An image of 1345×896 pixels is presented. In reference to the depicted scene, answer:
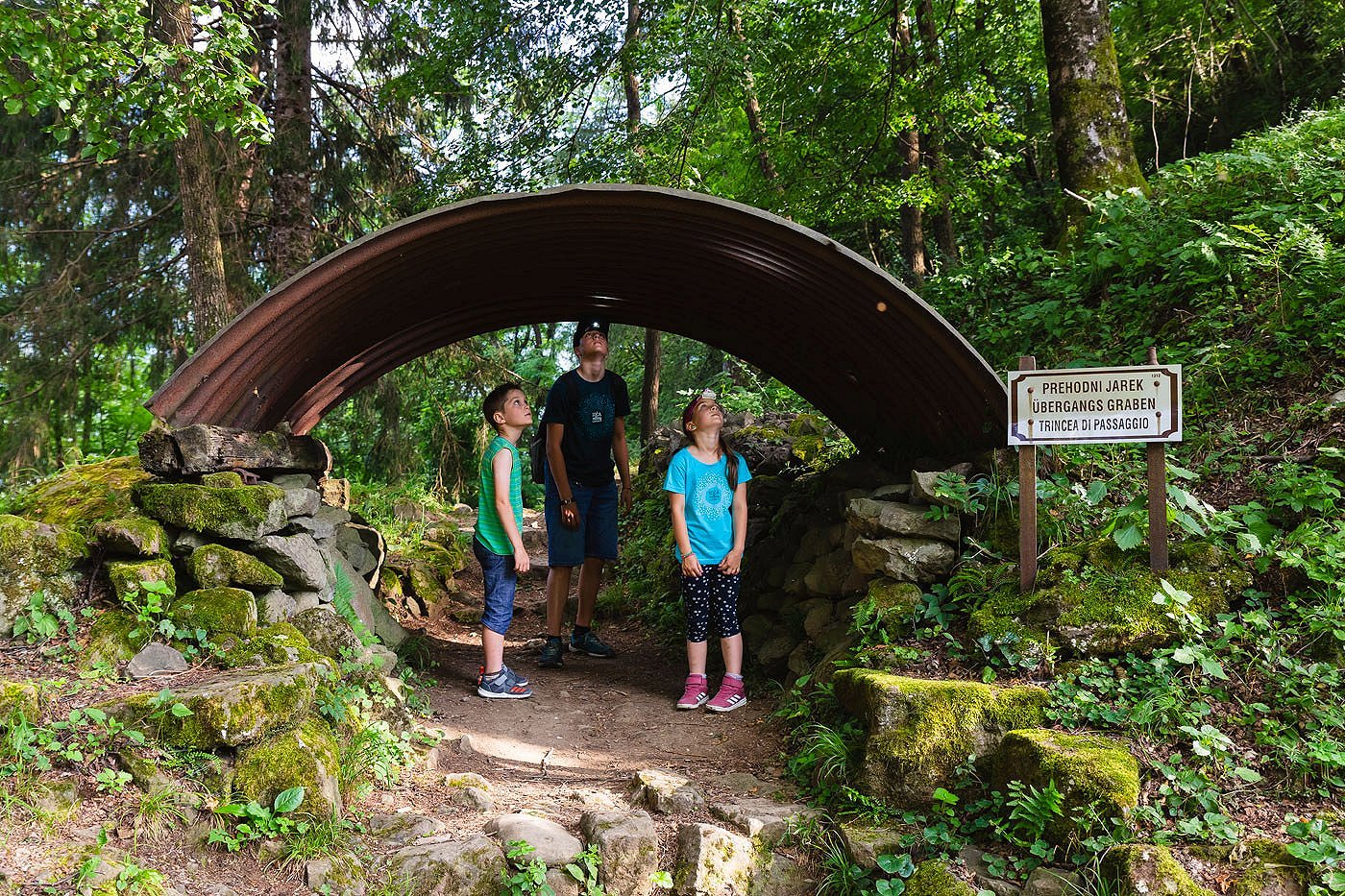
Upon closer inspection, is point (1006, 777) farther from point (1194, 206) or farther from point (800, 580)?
point (1194, 206)

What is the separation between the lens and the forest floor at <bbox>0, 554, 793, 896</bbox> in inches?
107

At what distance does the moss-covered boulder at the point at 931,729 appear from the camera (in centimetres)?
339

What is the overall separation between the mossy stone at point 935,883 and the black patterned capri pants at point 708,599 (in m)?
1.88

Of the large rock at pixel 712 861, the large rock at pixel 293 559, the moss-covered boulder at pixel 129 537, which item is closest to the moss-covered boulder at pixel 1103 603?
the large rock at pixel 712 861

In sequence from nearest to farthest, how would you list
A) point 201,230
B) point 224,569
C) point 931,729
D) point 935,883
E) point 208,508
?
point 935,883 < point 931,729 < point 224,569 < point 208,508 < point 201,230

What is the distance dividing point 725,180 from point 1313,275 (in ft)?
40.4

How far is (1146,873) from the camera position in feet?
8.97

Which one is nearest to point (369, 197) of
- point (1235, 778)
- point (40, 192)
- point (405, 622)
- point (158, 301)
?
point (158, 301)

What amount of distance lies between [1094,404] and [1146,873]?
203 centimetres

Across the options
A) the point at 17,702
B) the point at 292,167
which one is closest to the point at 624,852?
the point at 17,702

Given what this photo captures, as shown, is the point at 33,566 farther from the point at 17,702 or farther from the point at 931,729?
the point at 931,729

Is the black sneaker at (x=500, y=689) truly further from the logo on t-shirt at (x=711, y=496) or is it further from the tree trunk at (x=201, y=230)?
the tree trunk at (x=201, y=230)

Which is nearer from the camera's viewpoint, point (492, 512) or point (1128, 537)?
point (1128, 537)

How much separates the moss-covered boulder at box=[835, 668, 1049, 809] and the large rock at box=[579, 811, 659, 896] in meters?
0.93
